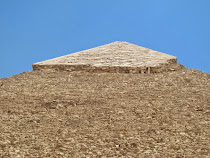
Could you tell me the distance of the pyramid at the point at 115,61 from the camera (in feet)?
26.3

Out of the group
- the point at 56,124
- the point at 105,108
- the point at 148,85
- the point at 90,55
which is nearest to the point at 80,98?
the point at 105,108

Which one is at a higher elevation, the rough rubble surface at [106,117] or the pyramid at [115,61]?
the pyramid at [115,61]

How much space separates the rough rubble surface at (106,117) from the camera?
3.48 meters

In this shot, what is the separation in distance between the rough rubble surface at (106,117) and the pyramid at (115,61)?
76 cm

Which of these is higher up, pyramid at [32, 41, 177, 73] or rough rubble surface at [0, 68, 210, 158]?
pyramid at [32, 41, 177, 73]

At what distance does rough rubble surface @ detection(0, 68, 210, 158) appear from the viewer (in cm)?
348

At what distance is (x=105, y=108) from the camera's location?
4.86m

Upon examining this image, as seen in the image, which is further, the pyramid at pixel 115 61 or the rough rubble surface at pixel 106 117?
the pyramid at pixel 115 61

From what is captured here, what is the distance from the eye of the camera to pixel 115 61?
861 centimetres

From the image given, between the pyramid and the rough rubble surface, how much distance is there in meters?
0.76

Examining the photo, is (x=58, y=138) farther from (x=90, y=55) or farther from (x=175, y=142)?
(x=90, y=55)

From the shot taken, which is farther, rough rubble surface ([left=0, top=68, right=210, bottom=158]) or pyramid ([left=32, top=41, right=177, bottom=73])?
pyramid ([left=32, top=41, right=177, bottom=73])

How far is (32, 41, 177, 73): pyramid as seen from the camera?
8.02 meters

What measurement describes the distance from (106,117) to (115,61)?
434 cm
